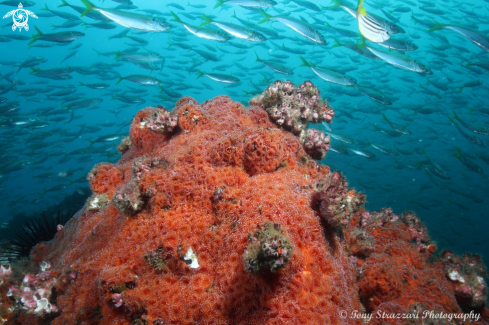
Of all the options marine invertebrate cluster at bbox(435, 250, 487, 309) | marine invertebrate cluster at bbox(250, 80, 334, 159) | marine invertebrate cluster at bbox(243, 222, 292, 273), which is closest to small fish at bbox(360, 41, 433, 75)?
marine invertebrate cluster at bbox(250, 80, 334, 159)

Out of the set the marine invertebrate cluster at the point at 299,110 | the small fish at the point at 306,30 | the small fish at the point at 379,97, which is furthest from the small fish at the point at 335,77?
the marine invertebrate cluster at the point at 299,110

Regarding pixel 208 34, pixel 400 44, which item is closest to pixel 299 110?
pixel 400 44

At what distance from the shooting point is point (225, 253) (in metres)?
2.30

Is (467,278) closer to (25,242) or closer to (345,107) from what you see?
(25,242)

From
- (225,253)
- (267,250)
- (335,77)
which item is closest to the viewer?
(267,250)

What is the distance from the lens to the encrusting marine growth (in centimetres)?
211

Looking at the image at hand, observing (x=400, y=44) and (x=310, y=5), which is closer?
(x=400, y=44)

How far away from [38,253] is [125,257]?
9.86 feet

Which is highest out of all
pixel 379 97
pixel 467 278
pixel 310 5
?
pixel 310 5

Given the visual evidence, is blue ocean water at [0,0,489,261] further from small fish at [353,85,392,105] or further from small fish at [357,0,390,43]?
small fish at [357,0,390,43]

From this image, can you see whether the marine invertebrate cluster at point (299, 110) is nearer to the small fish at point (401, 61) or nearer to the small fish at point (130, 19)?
the small fish at point (401, 61)

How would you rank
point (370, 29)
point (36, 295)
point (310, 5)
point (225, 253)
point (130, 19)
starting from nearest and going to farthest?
point (225, 253) → point (36, 295) → point (370, 29) → point (130, 19) → point (310, 5)

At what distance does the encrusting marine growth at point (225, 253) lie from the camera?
2.11 m

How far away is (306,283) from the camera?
219 cm
